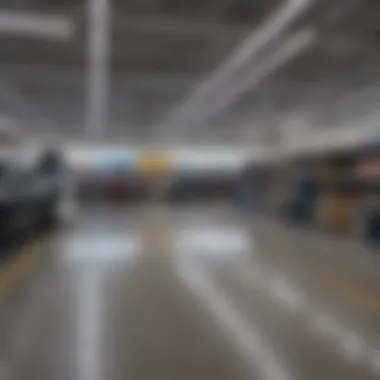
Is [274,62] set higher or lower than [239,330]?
higher

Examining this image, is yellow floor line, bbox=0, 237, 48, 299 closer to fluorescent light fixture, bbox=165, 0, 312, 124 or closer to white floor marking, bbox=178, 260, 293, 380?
white floor marking, bbox=178, 260, 293, 380

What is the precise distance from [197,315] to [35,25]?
4201 millimetres

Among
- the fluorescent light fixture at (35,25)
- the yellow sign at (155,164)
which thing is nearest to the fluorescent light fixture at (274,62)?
the fluorescent light fixture at (35,25)

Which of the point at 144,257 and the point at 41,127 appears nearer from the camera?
the point at 144,257

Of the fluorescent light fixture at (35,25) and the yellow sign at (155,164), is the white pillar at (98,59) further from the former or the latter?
the yellow sign at (155,164)

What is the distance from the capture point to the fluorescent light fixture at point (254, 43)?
5.45 metres

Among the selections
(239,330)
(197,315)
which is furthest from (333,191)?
(239,330)

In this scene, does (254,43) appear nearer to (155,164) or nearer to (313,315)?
(313,315)

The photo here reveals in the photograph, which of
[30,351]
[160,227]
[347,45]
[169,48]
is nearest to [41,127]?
[160,227]

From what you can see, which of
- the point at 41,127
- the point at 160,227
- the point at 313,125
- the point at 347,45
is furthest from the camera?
the point at 41,127

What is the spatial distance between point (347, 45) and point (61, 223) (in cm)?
891

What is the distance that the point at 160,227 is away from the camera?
12.3 m

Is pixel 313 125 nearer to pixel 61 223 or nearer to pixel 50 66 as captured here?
pixel 61 223

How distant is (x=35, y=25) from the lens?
19.7 feet
